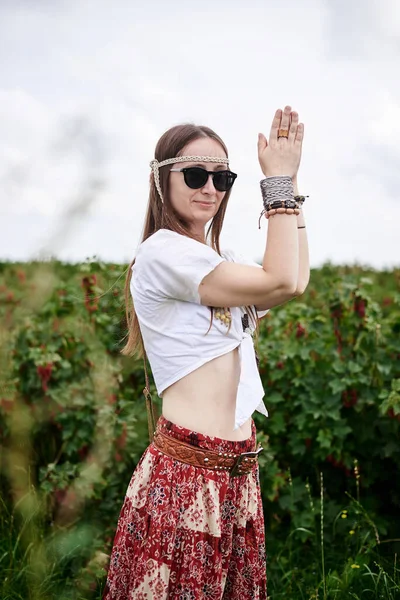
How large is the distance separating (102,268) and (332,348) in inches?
55.1

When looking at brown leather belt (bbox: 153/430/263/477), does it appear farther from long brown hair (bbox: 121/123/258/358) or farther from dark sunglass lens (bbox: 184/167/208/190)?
dark sunglass lens (bbox: 184/167/208/190)

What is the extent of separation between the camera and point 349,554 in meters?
3.39

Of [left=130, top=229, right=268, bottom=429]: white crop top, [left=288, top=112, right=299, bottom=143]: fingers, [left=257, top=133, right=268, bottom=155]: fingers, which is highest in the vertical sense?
[left=288, top=112, right=299, bottom=143]: fingers

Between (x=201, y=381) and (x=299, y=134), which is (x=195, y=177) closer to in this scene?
(x=299, y=134)

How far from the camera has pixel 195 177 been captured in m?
2.12

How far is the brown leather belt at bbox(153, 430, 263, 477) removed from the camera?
2.02 meters

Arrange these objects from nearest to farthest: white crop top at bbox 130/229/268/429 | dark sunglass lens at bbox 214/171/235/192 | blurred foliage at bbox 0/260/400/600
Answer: white crop top at bbox 130/229/268/429
dark sunglass lens at bbox 214/171/235/192
blurred foliage at bbox 0/260/400/600

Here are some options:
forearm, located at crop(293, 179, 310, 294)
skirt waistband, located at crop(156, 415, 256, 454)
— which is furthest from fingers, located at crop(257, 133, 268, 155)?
skirt waistband, located at crop(156, 415, 256, 454)

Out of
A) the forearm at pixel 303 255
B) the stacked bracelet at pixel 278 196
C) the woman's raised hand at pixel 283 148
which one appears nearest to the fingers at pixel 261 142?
the woman's raised hand at pixel 283 148

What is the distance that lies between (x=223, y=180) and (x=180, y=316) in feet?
1.59

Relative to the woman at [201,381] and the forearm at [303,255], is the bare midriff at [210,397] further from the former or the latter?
the forearm at [303,255]

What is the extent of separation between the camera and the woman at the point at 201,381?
194 centimetres

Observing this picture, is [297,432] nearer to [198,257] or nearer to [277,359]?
[277,359]

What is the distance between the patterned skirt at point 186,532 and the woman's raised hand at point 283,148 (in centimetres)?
85
